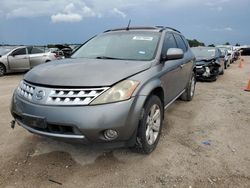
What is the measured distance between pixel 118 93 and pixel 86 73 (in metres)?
0.47

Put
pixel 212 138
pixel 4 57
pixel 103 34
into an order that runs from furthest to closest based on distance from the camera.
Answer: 1. pixel 4 57
2. pixel 103 34
3. pixel 212 138

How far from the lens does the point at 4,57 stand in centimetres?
1228

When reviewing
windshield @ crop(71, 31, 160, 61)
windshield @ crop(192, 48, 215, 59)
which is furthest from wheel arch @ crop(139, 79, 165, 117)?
windshield @ crop(192, 48, 215, 59)

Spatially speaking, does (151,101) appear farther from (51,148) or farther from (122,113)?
(51,148)

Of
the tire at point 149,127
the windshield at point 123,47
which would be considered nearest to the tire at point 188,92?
the windshield at point 123,47

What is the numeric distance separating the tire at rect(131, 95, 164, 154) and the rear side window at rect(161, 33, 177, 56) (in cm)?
89

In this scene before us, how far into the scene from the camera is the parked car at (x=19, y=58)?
12.4m

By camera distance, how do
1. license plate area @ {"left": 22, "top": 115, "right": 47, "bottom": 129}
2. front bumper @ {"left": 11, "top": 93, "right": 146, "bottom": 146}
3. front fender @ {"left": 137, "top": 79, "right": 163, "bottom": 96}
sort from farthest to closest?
front fender @ {"left": 137, "top": 79, "right": 163, "bottom": 96} → license plate area @ {"left": 22, "top": 115, "right": 47, "bottom": 129} → front bumper @ {"left": 11, "top": 93, "right": 146, "bottom": 146}

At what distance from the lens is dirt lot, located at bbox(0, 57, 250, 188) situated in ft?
9.86

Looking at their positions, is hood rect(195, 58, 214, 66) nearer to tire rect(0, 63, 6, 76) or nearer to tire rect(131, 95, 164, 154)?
tire rect(131, 95, 164, 154)

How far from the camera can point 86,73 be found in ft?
10.2

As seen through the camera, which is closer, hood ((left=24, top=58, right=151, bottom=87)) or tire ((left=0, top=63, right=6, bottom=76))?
hood ((left=24, top=58, right=151, bottom=87))

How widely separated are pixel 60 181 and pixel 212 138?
2.41 m

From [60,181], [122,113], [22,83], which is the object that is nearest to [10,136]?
[22,83]
